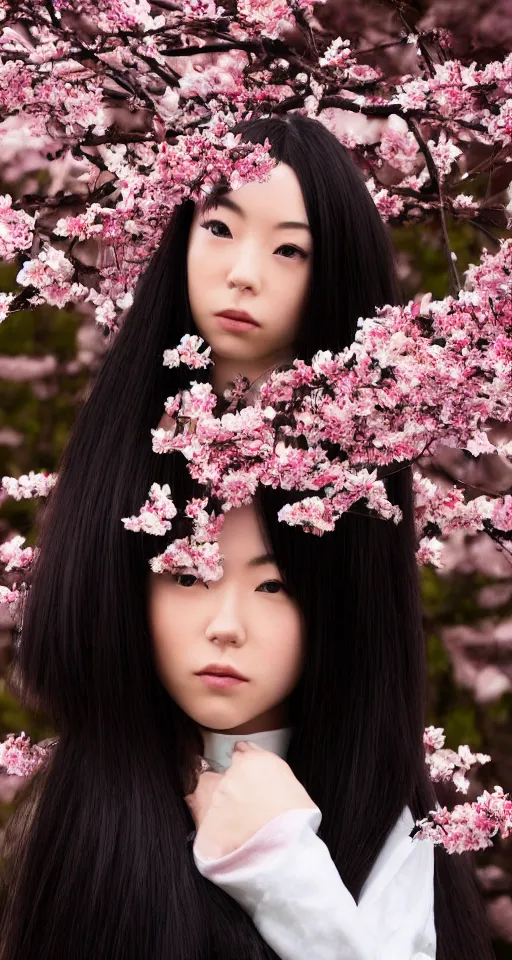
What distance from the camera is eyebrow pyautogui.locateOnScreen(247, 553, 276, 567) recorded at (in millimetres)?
1469

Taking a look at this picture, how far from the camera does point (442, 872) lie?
5.54ft

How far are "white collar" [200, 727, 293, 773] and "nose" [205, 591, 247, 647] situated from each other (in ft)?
0.54

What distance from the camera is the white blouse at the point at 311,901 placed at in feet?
4.28

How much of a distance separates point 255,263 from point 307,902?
2.44 feet

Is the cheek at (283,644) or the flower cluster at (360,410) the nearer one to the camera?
the flower cluster at (360,410)

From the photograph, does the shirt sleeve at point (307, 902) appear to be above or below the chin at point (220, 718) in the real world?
below

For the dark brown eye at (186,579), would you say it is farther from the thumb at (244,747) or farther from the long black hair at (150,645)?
the thumb at (244,747)

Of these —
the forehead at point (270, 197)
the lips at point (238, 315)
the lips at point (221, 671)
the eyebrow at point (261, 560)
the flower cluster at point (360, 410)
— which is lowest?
the lips at point (221, 671)

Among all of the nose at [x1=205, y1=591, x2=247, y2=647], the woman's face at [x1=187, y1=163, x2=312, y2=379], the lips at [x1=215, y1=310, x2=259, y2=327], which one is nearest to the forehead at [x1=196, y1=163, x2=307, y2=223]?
the woman's face at [x1=187, y1=163, x2=312, y2=379]

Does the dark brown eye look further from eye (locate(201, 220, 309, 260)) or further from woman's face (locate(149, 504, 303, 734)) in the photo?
eye (locate(201, 220, 309, 260))

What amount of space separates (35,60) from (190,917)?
112 centimetres

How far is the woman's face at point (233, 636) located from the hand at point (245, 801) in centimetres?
7

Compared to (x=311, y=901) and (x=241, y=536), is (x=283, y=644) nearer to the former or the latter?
(x=241, y=536)

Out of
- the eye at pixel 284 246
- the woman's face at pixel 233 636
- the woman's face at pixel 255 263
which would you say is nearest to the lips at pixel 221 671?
the woman's face at pixel 233 636
